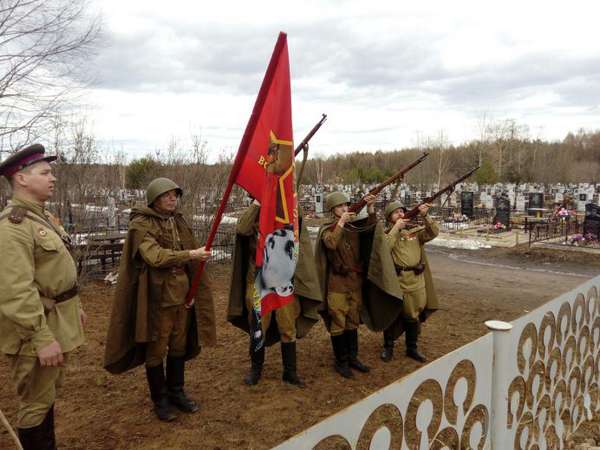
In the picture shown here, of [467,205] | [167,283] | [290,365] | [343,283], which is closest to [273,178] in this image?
[167,283]

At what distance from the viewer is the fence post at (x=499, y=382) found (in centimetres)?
225

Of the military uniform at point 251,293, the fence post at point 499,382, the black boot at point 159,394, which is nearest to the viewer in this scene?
the fence post at point 499,382

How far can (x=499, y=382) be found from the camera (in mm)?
2301

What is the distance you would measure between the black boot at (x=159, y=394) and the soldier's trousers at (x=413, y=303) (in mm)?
2497

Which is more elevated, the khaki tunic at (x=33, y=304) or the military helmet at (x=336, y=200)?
the military helmet at (x=336, y=200)

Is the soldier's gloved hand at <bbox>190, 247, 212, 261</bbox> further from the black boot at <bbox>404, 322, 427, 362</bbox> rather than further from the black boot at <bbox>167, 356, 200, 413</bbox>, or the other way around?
the black boot at <bbox>404, 322, 427, 362</bbox>

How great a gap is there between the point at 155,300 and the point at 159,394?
86 centimetres

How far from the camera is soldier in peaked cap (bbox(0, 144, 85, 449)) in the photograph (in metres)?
2.26

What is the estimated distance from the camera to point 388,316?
14.7ft

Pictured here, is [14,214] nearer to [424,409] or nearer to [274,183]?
[274,183]

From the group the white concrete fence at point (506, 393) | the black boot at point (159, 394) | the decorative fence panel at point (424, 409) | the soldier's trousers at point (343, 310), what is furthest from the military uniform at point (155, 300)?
the decorative fence panel at point (424, 409)

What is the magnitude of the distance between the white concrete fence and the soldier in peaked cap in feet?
5.52

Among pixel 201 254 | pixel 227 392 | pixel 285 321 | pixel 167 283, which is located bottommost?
pixel 227 392

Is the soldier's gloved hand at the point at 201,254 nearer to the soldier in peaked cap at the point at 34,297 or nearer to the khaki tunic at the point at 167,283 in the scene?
the khaki tunic at the point at 167,283
